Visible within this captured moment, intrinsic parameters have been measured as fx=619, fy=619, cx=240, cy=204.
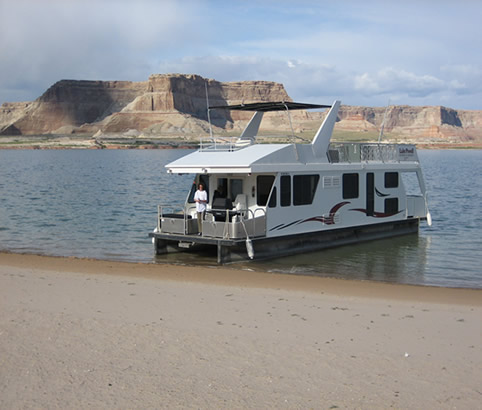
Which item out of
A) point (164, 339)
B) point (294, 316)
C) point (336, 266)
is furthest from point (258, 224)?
point (164, 339)

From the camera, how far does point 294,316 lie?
30.3ft

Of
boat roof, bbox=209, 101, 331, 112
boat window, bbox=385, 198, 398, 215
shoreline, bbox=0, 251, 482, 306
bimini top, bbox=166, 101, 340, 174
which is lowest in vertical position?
shoreline, bbox=0, 251, 482, 306

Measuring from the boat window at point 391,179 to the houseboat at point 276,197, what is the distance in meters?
0.30

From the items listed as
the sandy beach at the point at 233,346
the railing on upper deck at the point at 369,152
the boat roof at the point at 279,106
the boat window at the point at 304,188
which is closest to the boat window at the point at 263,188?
the boat window at the point at 304,188

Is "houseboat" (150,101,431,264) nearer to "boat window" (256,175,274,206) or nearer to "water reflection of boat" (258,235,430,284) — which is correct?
"boat window" (256,175,274,206)

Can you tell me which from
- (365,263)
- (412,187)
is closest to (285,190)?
(365,263)

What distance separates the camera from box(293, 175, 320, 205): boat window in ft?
54.4

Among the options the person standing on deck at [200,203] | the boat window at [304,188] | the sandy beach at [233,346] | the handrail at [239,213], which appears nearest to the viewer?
the sandy beach at [233,346]

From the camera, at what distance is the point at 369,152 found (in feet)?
64.6

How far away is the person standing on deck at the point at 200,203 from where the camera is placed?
1583 centimetres

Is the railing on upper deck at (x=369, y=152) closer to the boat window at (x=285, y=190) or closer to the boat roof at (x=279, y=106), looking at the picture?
the boat roof at (x=279, y=106)

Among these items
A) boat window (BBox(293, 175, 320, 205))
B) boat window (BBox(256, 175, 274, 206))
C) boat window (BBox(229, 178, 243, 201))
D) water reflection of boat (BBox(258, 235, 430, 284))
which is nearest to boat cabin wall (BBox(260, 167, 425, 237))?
boat window (BBox(293, 175, 320, 205))

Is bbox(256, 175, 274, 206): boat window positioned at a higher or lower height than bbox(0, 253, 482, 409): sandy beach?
higher

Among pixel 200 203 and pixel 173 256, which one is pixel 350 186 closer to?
pixel 200 203
